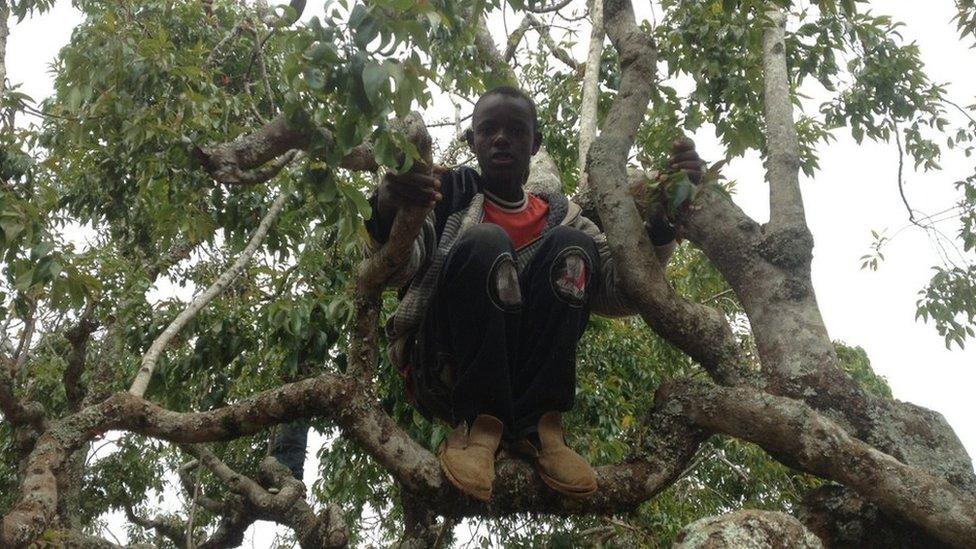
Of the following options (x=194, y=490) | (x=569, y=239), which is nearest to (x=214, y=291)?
(x=194, y=490)

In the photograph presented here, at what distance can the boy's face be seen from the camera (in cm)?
266

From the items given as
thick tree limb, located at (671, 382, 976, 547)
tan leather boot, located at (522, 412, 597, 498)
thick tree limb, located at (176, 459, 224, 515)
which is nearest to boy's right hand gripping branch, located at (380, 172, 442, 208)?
tan leather boot, located at (522, 412, 597, 498)

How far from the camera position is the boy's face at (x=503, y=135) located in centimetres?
266

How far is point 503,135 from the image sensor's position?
8.72 ft

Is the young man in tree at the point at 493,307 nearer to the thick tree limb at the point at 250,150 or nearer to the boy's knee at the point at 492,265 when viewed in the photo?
the boy's knee at the point at 492,265

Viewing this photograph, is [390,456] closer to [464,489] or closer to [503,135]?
[464,489]

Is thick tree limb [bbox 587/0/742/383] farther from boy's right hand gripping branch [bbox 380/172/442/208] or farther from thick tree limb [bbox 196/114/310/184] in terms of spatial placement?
thick tree limb [bbox 196/114/310/184]

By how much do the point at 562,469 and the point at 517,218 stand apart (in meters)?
0.88

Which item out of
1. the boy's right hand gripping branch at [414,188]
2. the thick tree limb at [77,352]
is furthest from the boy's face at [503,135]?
the thick tree limb at [77,352]

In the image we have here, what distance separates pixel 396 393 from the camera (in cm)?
431

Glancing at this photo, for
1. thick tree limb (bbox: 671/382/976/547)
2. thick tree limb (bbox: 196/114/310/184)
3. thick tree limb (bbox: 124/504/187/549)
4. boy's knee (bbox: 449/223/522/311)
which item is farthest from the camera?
thick tree limb (bbox: 124/504/187/549)

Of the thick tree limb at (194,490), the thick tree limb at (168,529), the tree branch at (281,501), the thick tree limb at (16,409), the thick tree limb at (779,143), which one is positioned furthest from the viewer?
the thick tree limb at (168,529)

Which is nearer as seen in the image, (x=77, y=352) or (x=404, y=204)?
(x=404, y=204)

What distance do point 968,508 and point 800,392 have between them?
482 millimetres
